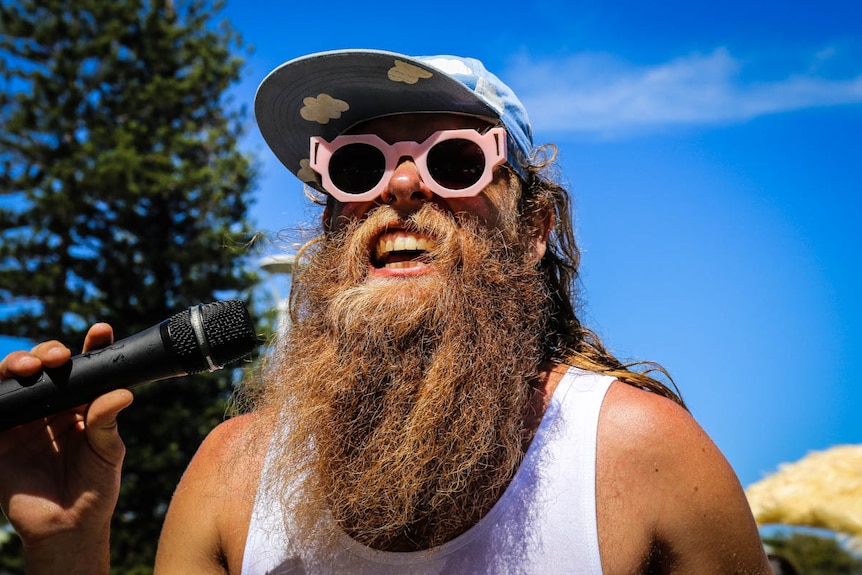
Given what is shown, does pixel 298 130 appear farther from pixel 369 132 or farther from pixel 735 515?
pixel 735 515

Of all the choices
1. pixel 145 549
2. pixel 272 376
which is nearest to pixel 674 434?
pixel 272 376

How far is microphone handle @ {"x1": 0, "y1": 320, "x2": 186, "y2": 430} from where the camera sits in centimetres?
192

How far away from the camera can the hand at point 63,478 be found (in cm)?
211

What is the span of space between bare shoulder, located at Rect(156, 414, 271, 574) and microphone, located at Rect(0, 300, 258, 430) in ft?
1.49

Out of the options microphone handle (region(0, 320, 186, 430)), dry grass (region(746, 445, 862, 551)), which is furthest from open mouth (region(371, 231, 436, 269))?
dry grass (region(746, 445, 862, 551))

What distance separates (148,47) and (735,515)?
14.9 m

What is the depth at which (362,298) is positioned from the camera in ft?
7.43

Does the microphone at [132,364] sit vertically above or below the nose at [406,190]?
below

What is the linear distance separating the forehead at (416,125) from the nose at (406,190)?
17cm

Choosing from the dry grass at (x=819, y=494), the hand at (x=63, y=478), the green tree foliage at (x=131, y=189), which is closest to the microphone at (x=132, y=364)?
the hand at (x=63, y=478)

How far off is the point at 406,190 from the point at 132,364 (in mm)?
906

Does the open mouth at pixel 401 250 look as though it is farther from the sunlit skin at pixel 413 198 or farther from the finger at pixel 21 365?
the finger at pixel 21 365

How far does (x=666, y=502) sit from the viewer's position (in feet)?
6.47

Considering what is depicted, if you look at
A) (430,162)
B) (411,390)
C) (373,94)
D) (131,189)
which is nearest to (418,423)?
(411,390)
